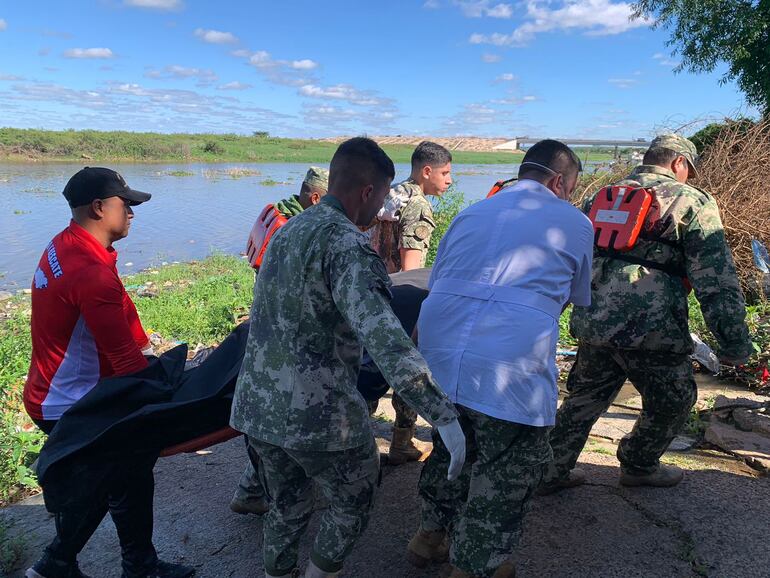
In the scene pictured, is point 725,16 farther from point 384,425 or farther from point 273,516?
point 273,516

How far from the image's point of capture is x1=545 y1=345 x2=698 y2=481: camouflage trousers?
2895mm

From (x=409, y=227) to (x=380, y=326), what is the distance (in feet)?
7.78

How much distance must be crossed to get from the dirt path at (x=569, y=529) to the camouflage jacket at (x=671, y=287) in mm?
826

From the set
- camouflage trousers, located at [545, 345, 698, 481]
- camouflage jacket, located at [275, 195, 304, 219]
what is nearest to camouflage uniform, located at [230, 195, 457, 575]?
camouflage trousers, located at [545, 345, 698, 481]

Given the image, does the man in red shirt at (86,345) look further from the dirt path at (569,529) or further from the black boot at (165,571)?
the dirt path at (569,529)

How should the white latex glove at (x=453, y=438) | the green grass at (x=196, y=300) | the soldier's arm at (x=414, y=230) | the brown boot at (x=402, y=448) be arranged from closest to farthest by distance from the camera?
the white latex glove at (x=453, y=438)
the brown boot at (x=402, y=448)
the soldier's arm at (x=414, y=230)
the green grass at (x=196, y=300)

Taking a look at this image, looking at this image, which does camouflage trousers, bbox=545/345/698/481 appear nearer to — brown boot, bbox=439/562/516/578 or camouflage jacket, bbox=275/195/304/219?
brown boot, bbox=439/562/516/578

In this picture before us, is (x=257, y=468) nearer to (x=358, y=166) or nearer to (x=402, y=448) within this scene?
(x=358, y=166)

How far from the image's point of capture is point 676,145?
3.15m

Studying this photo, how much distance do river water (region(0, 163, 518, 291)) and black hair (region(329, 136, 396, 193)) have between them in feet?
37.2

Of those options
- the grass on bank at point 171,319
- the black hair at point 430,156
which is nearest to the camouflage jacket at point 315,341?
the black hair at point 430,156

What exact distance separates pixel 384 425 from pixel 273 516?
209cm

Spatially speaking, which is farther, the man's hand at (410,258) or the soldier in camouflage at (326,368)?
the man's hand at (410,258)

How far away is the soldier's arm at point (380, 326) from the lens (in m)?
1.76
